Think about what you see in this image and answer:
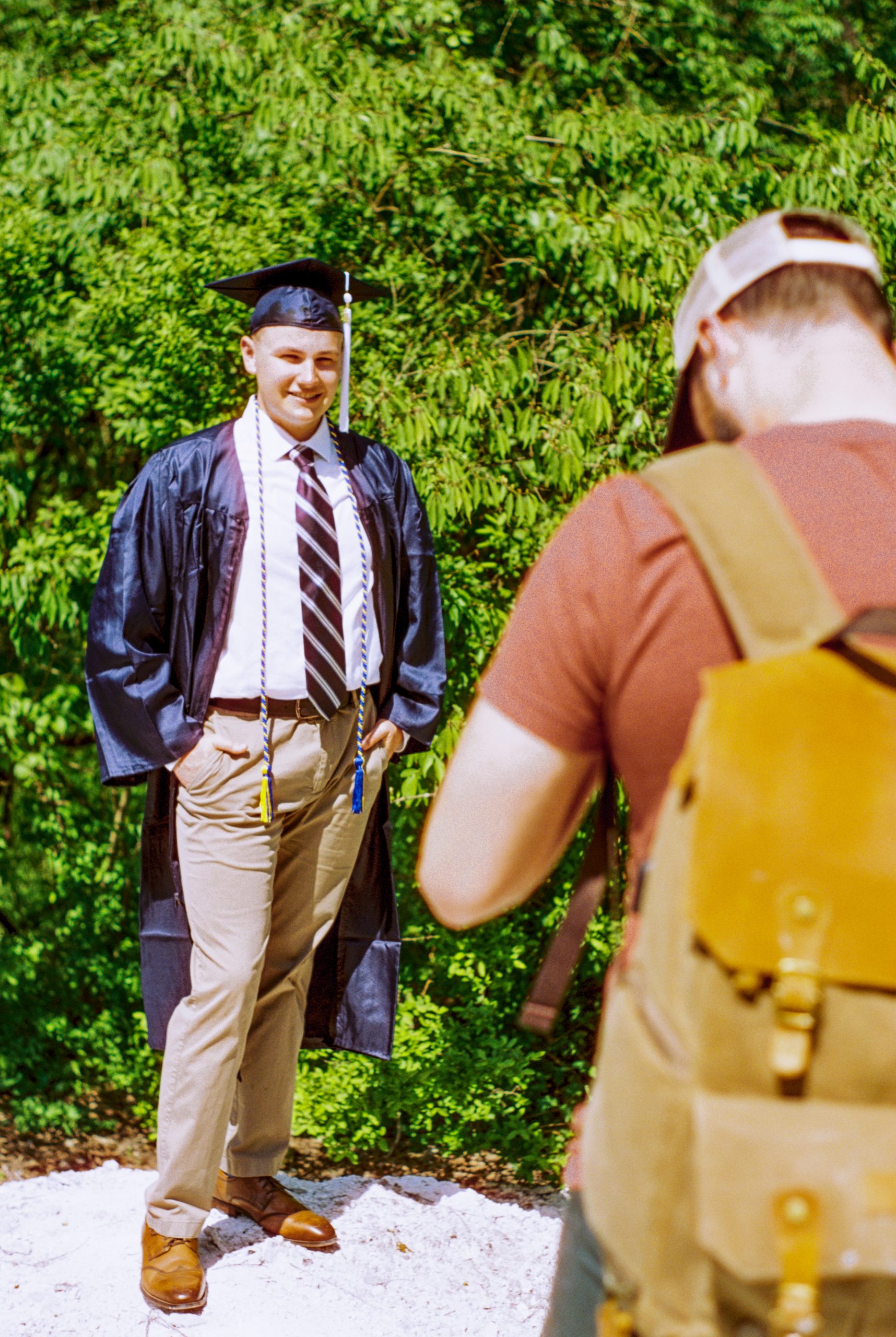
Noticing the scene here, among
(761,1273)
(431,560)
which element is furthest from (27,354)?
(761,1273)

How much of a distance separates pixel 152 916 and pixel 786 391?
93.6 inches

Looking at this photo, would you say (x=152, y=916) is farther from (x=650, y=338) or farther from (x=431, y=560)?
(x=650, y=338)

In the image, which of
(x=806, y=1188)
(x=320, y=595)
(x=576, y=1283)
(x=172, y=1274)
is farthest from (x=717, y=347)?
(x=172, y=1274)

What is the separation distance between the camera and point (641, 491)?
3.98ft

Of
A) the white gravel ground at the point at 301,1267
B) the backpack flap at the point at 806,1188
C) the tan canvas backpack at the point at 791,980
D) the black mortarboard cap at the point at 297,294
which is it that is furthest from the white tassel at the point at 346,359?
the backpack flap at the point at 806,1188

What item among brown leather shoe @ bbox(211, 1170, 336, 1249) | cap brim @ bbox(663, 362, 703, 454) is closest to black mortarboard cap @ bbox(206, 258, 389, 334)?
cap brim @ bbox(663, 362, 703, 454)

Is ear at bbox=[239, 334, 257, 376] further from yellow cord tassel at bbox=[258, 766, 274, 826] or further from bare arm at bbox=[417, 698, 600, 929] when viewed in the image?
bare arm at bbox=[417, 698, 600, 929]

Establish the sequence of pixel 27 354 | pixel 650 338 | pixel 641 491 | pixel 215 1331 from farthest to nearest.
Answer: pixel 27 354
pixel 650 338
pixel 215 1331
pixel 641 491

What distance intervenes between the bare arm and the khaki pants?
5.58 feet

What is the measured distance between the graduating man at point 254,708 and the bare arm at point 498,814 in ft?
5.59

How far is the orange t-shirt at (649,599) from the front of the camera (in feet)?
3.81

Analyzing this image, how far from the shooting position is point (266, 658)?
2.99 meters

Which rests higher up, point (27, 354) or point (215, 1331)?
point (27, 354)

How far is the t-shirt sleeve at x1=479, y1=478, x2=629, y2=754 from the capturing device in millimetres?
1192
